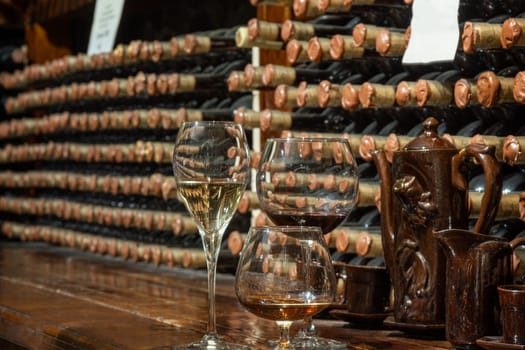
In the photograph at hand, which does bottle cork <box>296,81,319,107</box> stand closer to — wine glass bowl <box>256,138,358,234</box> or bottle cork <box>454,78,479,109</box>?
bottle cork <box>454,78,479,109</box>

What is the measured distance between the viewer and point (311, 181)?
139cm

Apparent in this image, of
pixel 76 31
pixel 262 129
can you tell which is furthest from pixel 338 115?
pixel 76 31

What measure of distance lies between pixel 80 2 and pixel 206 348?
213 cm

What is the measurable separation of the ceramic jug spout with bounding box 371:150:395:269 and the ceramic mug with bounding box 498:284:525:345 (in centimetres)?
30

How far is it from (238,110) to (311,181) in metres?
0.87

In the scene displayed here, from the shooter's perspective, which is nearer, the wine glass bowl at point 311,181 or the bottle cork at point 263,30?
the wine glass bowl at point 311,181

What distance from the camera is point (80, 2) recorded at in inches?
124

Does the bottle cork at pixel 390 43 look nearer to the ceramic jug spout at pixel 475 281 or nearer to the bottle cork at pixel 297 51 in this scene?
the bottle cork at pixel 297 51

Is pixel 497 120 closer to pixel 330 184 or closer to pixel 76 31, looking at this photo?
pixel 330 184

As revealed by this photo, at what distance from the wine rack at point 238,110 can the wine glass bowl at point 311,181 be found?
0.85ft

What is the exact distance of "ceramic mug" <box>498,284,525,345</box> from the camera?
3.73 ft

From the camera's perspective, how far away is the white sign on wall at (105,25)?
2.65 m

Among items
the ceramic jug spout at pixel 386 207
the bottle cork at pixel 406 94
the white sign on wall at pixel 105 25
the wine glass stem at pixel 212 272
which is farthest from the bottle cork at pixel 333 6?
the white sign on wall at pixel 105 25

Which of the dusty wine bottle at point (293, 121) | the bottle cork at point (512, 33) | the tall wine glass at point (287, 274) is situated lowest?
the tall wine glass at point (287, 274)
